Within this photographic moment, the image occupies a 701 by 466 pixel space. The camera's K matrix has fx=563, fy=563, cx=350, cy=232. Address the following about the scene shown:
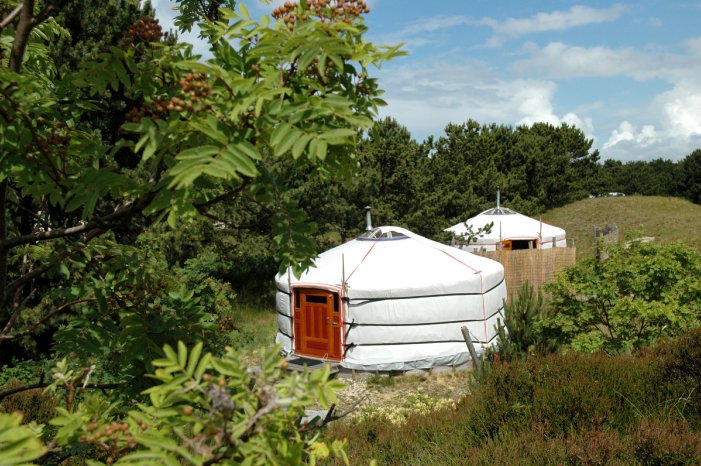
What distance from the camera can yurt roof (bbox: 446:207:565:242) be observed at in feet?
70.9

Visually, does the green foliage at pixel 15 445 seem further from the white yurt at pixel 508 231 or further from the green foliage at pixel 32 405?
the white yurt at pixel 508 231

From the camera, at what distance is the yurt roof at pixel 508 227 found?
21.6 metres

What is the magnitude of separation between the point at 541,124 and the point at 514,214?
2296 cm

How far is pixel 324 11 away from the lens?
199cm

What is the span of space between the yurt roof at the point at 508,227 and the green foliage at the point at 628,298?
1241 centimetres

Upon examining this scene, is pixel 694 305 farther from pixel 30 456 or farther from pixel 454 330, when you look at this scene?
pixel 30 456

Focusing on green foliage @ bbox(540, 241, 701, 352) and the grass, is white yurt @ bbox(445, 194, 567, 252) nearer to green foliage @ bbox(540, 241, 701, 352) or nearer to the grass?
the grass

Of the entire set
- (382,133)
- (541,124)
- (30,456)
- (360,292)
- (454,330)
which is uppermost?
(541,124)

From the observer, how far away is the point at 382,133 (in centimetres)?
1858

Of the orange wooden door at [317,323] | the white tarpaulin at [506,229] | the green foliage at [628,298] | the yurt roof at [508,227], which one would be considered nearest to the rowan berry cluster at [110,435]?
the green foliage at [628,298]

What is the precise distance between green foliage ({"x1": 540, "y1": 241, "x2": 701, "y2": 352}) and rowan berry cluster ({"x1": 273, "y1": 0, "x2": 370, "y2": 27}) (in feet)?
23.2

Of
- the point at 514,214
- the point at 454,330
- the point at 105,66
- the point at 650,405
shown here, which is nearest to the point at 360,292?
the point at 454,330

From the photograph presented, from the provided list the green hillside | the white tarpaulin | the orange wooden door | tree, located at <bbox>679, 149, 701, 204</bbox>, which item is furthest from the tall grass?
tree, located at <bbox>679, 149, 701, 204</bbox>

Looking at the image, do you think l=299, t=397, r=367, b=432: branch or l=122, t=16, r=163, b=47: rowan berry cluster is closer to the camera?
l=299, t=397, r=367, b=432: branch
